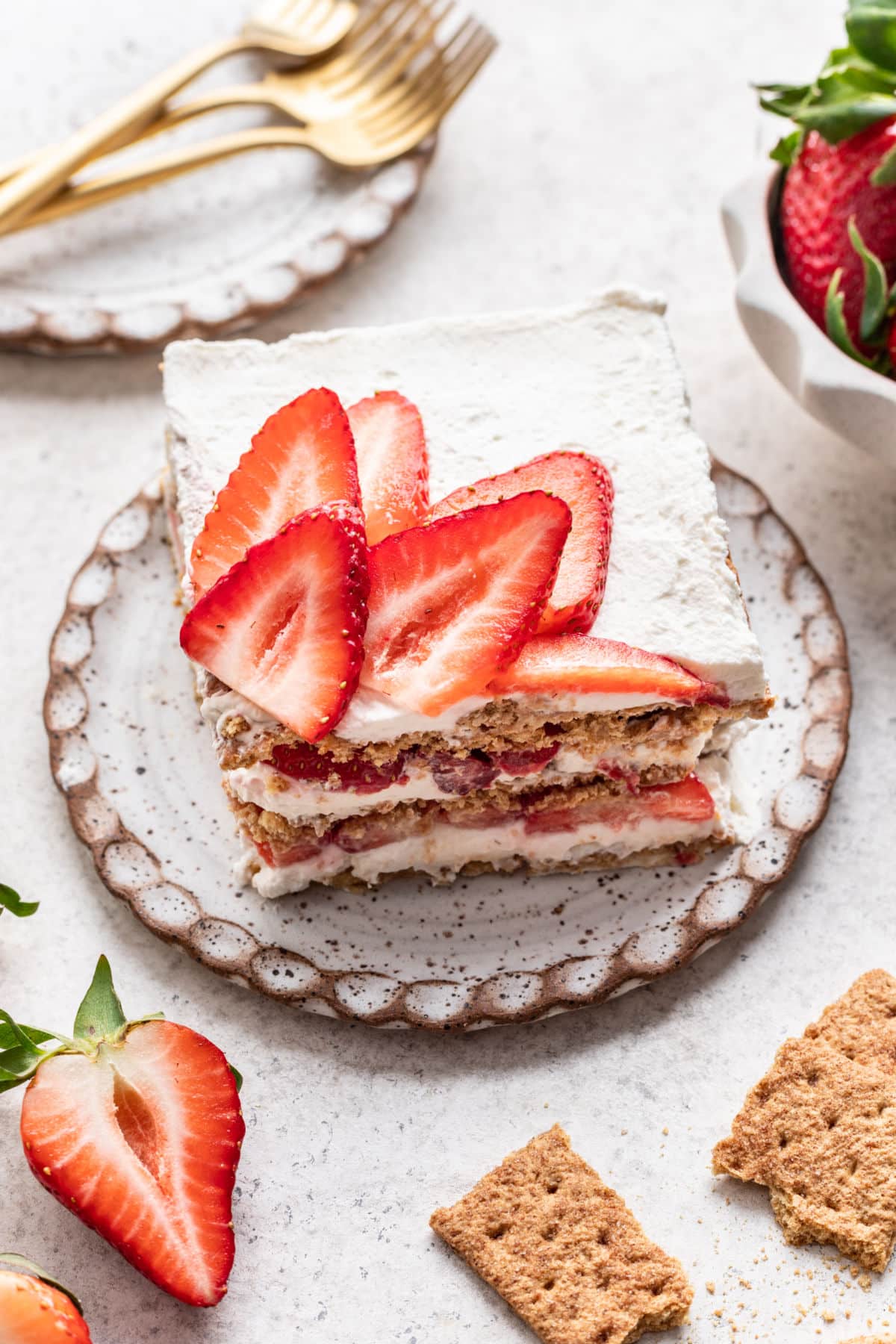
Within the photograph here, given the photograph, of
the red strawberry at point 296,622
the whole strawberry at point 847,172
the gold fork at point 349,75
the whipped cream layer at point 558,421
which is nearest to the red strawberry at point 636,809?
the whipped cream layer at point 558,421

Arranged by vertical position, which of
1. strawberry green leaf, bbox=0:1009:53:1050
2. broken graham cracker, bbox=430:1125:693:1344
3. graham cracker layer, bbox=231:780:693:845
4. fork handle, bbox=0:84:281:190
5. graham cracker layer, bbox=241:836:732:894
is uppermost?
fork handle, bbox=0:84:281:190

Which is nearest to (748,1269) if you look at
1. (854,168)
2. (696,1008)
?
(696,1008)

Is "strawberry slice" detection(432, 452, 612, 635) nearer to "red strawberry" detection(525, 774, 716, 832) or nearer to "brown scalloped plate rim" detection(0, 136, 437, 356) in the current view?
"red strawberry" detection(525, 774, 716, 832)

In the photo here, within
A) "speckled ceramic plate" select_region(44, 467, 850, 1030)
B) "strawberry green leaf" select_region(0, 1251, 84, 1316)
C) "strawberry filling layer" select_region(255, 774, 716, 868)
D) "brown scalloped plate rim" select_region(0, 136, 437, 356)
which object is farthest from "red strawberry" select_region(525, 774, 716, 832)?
"brown scalloped plate rim" select_region(0, 136, 437, 356)

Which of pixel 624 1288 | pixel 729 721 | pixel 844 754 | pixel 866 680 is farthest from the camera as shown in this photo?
pixel 866 680

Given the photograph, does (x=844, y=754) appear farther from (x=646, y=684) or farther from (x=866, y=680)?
(x=646, y=684)

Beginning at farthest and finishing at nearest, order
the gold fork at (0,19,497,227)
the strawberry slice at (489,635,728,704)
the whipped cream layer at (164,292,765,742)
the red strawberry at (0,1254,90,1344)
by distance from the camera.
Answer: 1. the gold fork at (0,19,497,227)
2. the whipped cream layer at (164,292,765,742)
3. the strawberry slice at (489,635,728,704)
4. the red strawberry at (0,1254,90,1344)
